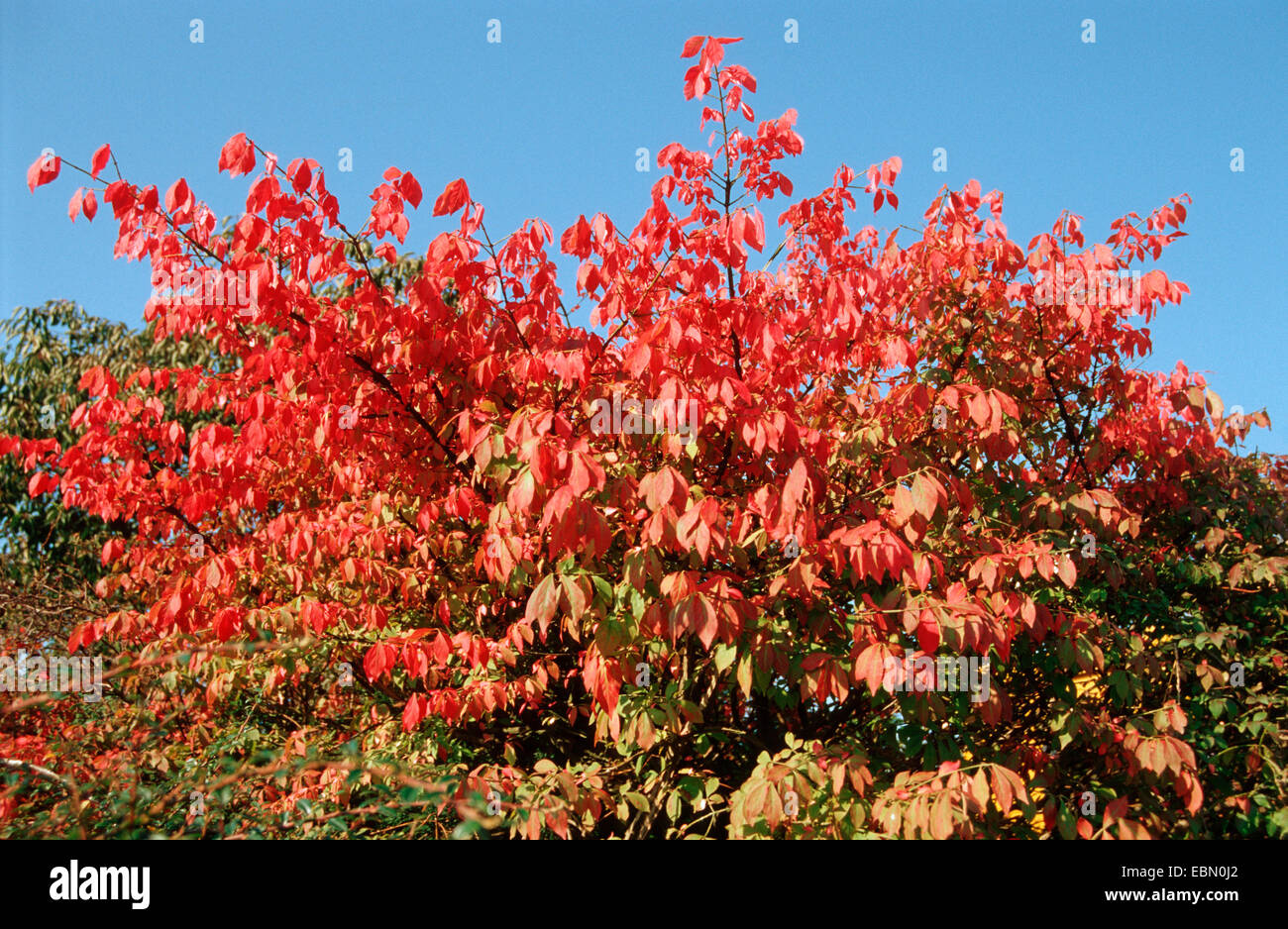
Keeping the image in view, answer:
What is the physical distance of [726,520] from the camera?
2.68m

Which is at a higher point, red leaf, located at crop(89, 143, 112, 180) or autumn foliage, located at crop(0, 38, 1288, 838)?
red leaf, located at crop(89, 143, 112, 180)

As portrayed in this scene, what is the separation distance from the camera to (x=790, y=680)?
2.96m

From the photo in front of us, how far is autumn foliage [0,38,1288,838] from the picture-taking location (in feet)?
8.52

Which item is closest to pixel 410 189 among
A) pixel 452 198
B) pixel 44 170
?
pixel 452 198

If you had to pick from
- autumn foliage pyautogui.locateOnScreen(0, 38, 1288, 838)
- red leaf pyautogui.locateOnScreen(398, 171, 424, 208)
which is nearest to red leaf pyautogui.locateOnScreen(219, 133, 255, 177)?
autumn foliage pyautogui.locateOnScreen(0, 38, 1288, 838)

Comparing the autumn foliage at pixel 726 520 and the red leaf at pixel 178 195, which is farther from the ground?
the red leaf at pixel 178 195

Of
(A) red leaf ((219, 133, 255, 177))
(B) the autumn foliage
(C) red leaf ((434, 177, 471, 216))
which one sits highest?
(A) red leaf ((219, 133, 255, 177))

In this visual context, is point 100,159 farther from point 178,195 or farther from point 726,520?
point 726,520

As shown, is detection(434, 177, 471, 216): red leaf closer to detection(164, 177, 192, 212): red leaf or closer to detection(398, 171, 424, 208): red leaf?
detection(398, 171, 424, 208): red leaf

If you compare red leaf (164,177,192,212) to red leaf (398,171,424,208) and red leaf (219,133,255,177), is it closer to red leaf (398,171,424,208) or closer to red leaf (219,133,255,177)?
red leaf (219,133,255,177)

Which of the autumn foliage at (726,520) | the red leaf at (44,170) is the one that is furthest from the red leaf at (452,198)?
the red leaf at (44,170)

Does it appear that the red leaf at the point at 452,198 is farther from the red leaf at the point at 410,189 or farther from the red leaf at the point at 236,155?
the red leaf at the point at 236,155

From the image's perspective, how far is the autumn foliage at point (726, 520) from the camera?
260 centimetres

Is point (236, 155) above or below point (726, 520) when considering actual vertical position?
above
